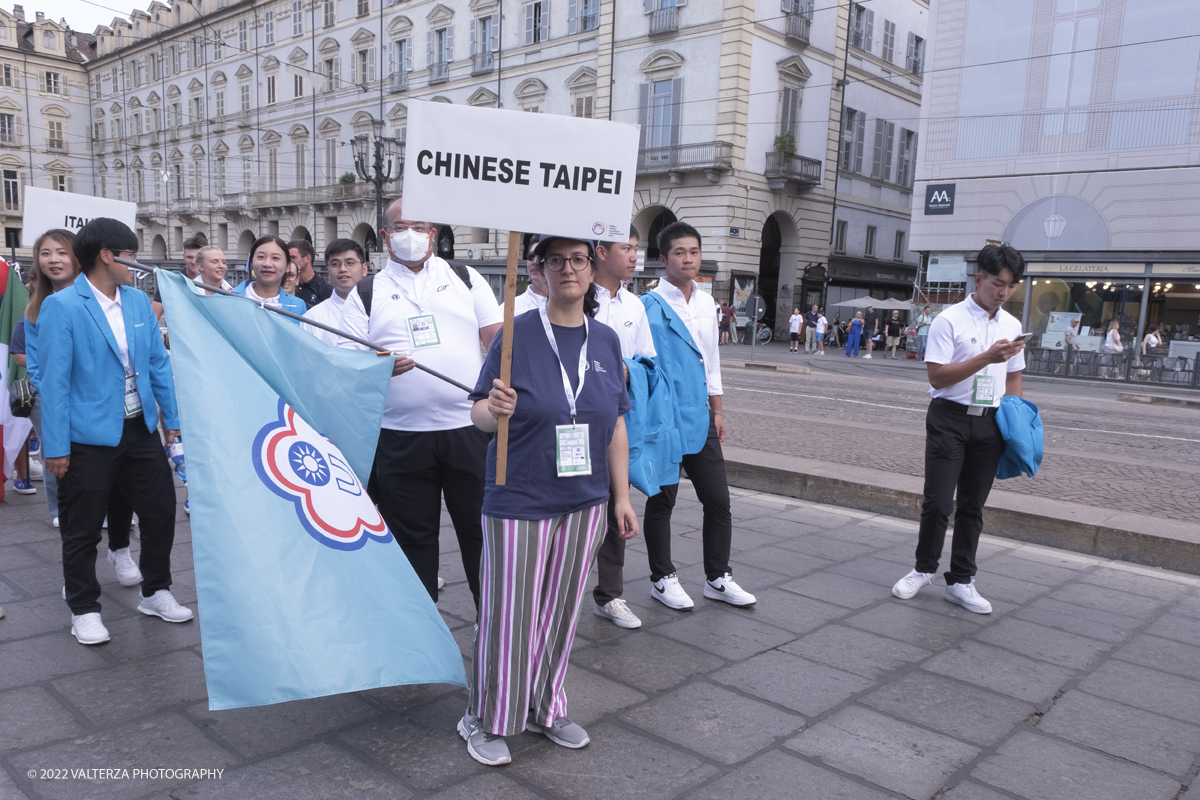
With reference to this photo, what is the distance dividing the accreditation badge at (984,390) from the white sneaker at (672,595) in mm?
1722

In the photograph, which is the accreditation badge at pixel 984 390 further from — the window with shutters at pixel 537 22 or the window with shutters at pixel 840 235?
the window with shutters at pixel 537 22

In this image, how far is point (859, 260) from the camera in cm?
3466

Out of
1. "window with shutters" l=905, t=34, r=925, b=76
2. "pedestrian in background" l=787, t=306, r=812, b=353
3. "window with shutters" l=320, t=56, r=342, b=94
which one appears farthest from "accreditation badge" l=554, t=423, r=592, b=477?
"window with shutters" l=320, t=56, r=342, b=94

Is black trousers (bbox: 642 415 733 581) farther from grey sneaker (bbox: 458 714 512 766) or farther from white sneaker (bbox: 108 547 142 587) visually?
white sneaker (bbox: 108 547 142 587)

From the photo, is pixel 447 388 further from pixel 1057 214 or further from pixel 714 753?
pixel 1057 214

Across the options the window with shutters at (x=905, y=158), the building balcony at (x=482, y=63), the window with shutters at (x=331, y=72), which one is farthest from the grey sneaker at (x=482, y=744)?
the window with shutters at (x=331, y=72)

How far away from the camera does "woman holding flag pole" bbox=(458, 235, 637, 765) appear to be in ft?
9.02

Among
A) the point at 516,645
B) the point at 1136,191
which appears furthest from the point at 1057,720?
the point at 1136,191

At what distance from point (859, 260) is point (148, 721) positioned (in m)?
34.4

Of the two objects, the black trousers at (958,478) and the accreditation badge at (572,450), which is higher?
the accreditation badge at (572,450)

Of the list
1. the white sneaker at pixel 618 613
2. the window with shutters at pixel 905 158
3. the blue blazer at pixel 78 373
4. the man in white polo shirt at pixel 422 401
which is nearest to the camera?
the man in white polo shirt at pixel 422 401

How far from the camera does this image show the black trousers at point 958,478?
14.5ft

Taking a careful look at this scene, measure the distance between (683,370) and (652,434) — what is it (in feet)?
1.26

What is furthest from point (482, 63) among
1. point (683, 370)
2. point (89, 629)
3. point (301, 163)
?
point (89, 629)
